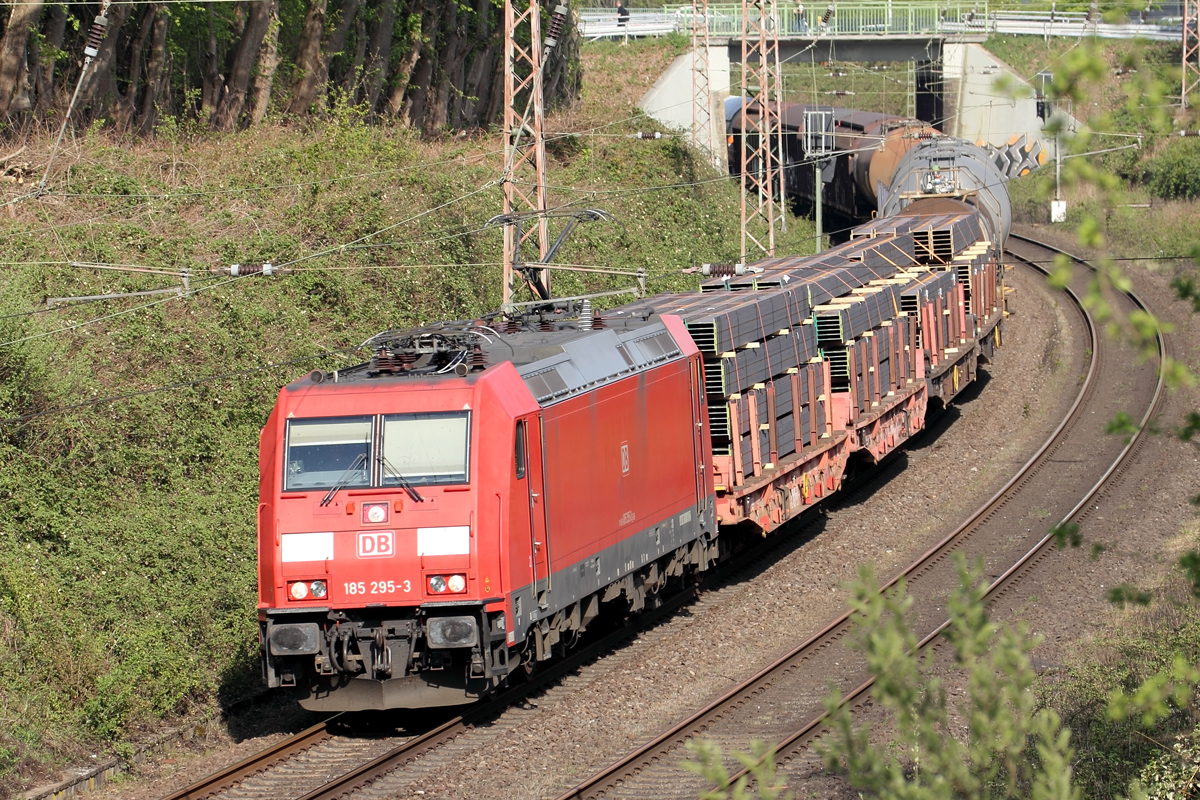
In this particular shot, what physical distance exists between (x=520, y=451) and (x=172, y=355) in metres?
9.25

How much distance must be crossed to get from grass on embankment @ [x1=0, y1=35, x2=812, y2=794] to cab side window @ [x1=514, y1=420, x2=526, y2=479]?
13.6 ft

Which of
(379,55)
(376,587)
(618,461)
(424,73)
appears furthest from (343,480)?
(424,73)

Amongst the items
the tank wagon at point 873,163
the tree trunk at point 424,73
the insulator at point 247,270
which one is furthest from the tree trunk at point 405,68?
the insulator at point 247,270

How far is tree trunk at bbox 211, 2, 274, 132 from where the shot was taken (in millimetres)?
28625

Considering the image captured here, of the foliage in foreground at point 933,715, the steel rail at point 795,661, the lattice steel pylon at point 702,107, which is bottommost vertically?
the steel rail at point 795,661

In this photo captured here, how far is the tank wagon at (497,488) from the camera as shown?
1178cm

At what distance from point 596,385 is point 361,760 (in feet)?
14.0

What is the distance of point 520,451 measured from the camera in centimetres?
1213

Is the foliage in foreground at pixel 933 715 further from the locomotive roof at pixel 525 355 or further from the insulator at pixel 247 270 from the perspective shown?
the insulator at pixel 247 270

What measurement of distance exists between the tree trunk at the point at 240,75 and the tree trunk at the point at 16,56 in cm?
566

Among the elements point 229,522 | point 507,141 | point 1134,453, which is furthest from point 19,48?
point 1134,453

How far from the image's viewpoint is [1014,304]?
36219mm

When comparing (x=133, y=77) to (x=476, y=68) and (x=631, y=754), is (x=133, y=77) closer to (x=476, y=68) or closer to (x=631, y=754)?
(x=476, y=68)

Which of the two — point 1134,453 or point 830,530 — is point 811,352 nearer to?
point 830,530
